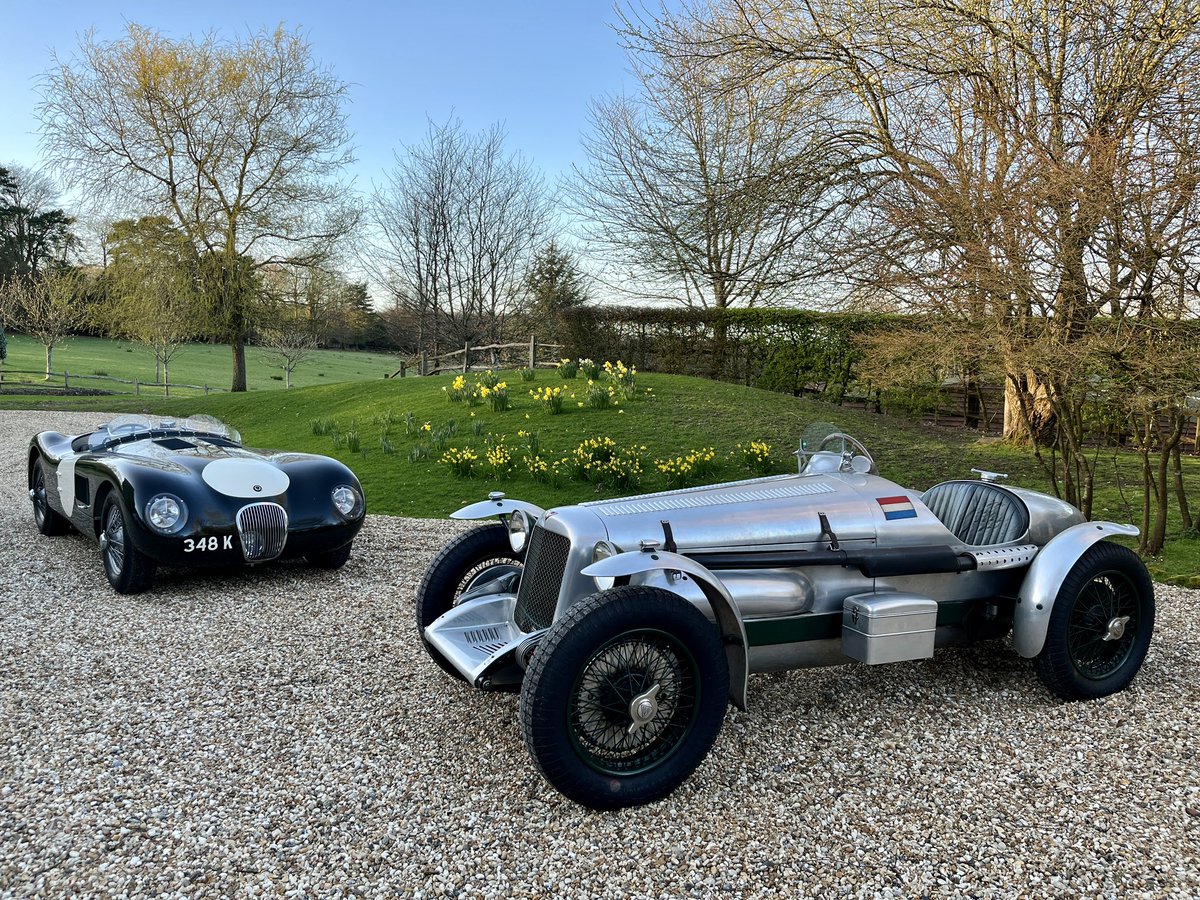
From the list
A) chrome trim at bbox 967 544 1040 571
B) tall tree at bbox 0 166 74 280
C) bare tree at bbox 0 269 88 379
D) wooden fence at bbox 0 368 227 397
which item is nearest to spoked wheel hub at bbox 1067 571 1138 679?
chrome trim at bbox 967 544 1040 571

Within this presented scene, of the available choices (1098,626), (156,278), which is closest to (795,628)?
(1098,626)

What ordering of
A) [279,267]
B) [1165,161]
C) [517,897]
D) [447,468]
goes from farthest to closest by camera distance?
1. [279,267]
2. [447,468]
3. [1165,161]
4. [517,897]

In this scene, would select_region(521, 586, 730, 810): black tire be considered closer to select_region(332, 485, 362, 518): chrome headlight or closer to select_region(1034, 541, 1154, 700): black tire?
select_region(1034, 541, 1154, 700): black tire

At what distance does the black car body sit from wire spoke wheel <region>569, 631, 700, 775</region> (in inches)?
140

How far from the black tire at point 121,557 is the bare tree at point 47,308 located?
92.8 ft

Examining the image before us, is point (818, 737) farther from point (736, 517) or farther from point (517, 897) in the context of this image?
point (517, 897)

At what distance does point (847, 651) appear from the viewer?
3.42m

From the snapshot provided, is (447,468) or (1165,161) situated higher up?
(1165,161)

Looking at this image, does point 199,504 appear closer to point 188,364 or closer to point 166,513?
point 166,513

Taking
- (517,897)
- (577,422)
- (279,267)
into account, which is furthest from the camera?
(279,267)

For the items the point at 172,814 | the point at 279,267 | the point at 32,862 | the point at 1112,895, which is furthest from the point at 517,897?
the point at 279,267

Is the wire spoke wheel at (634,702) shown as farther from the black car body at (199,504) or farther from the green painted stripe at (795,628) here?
the black car body at (199,504)

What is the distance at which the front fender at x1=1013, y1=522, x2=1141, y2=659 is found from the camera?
12.1 feet

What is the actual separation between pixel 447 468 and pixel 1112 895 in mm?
9257
